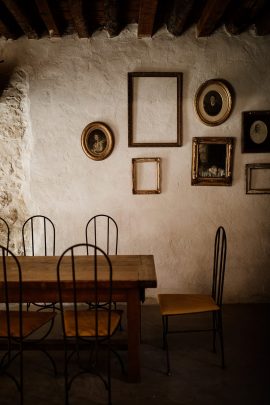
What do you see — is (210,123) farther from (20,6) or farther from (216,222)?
(20,6)

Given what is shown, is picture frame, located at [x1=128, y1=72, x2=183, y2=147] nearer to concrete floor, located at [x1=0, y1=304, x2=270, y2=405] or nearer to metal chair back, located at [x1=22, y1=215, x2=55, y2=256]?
metal chair back, located at [x1=22, y1=215, x2=55, y2=256]

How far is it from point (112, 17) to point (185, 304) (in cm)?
256

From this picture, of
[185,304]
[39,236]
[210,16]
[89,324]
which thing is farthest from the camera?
[39,236]

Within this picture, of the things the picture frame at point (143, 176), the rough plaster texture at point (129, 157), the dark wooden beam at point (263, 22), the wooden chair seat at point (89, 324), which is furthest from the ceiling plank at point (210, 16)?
the wooden chair seat at point (89, 324)

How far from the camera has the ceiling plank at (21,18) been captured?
2.96 m

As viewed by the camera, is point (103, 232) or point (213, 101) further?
point (103, 232)

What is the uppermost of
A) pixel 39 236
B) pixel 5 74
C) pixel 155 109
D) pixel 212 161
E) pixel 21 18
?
pixel 21 18

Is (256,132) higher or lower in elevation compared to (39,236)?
higher

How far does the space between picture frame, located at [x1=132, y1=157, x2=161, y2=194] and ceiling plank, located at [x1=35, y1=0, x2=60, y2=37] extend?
1467 millimetres

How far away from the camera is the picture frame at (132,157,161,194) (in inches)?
147

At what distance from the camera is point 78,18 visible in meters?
3.23

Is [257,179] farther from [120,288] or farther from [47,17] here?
[47,17]

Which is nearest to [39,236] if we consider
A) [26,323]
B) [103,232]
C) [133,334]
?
[103,232]

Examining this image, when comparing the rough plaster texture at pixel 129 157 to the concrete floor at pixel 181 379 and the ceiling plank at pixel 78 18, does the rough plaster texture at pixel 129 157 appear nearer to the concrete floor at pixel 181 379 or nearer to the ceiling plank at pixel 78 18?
Result: the ceiling plank at pixel 78 18
